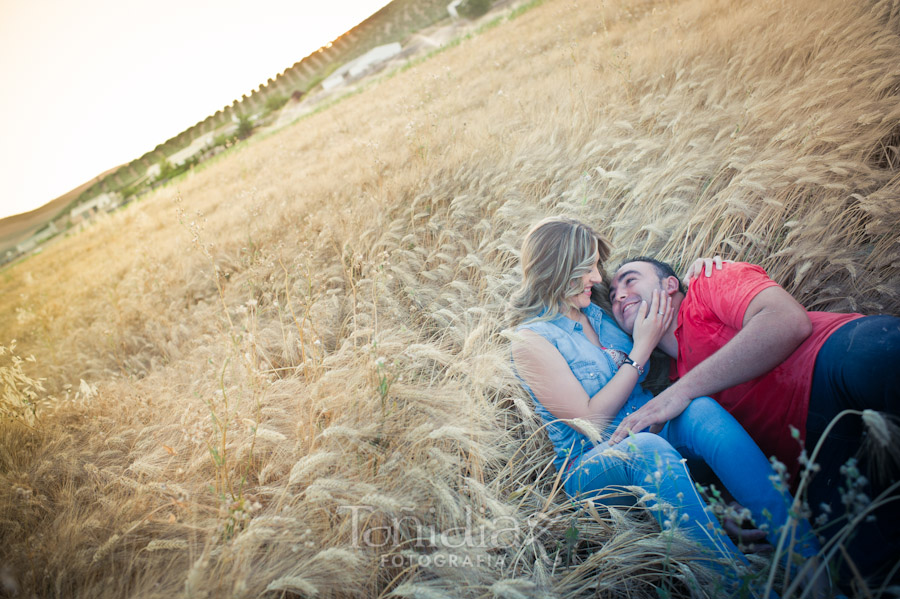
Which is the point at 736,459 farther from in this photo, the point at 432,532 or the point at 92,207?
the point at 92,207

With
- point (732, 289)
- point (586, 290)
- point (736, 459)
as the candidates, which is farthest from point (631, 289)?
A: point (736, 459)

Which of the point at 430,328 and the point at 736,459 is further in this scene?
the point at 430,328

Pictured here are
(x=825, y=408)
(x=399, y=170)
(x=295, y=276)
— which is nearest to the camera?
(x=825, y=408)

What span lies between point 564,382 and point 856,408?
1097 millimetres

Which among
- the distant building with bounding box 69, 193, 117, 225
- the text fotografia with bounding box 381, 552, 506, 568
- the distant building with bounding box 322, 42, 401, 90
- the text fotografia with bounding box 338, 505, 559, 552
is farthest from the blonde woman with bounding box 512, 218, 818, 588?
the distant building with bounding box 322, 42, 401, 90

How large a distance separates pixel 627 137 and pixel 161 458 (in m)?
4.12

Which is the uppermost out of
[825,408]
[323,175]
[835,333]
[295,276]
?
[323,175]

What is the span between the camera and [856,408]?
1.61 metres

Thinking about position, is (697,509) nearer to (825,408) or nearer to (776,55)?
(825,408)

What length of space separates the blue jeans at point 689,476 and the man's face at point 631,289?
2.18 ft

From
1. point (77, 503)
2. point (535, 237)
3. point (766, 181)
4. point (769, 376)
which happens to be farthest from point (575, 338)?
point (77, 503)

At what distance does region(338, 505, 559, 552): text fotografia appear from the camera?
154 centimetres

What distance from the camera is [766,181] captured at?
2666 millimetres

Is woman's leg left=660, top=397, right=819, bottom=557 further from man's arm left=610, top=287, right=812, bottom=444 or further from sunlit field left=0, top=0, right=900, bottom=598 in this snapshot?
sunlit field left=0, top=0, right=900, bottom=598
